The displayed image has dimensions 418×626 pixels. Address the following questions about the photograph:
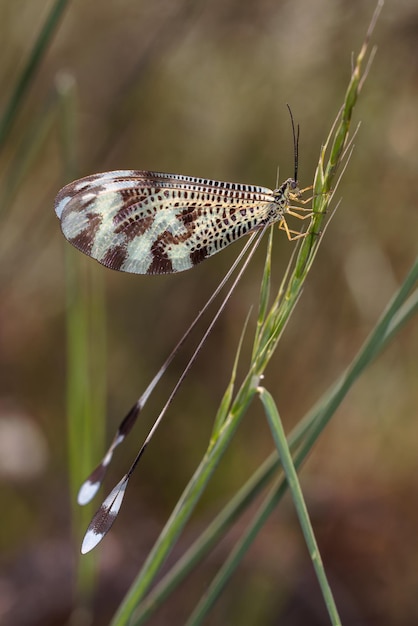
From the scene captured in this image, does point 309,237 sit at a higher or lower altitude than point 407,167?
lower

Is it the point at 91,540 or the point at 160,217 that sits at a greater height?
the point at 160,217

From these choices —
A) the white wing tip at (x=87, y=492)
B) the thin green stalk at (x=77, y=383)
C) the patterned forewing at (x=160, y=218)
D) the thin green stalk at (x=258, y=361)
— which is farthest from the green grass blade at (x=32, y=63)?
the white wing tip at (x=87, y=492)

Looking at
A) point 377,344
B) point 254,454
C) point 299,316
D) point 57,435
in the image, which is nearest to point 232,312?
point 299,316

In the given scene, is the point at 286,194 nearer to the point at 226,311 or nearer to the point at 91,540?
the point at 91,540

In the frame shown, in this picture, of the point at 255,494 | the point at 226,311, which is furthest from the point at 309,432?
the point at 226,311

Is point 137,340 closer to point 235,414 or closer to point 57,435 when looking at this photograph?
point 57,435

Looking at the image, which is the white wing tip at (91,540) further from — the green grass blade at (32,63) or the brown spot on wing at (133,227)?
the green grass blade at (32,63)

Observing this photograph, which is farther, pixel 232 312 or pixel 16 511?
pixel 232 312
